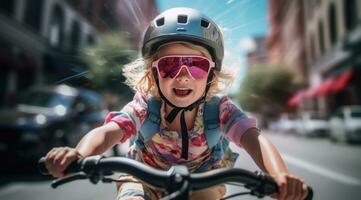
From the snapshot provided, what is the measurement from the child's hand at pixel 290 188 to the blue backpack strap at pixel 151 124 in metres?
0.61

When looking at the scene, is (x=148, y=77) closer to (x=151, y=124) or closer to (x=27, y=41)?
(x=151, y=124)

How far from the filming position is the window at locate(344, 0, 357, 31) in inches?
926

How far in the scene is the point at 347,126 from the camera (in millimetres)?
17016

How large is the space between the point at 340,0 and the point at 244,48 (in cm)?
2554

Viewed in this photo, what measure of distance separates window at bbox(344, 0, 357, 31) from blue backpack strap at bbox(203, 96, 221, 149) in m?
23.7

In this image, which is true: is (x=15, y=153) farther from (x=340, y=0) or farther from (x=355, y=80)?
(x=340, y=0)

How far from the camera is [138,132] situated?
184 centimetres

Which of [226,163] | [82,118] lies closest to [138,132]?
[226,163]

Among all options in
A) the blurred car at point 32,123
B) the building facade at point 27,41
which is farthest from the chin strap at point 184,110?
the building facade at point 27,41

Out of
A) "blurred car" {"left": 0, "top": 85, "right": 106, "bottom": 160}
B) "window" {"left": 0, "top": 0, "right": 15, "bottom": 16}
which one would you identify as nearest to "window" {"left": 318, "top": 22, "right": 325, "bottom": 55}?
"window" {"left": 0, "top": 0, "right": 15, "bottom": 16}

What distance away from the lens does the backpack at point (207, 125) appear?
1.79 metres

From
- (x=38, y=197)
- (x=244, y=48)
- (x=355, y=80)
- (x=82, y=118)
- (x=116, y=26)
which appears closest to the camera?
(x=116, y=26)

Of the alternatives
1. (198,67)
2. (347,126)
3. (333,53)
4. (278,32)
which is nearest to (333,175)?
(278,32)

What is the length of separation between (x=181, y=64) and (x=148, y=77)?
235mm
